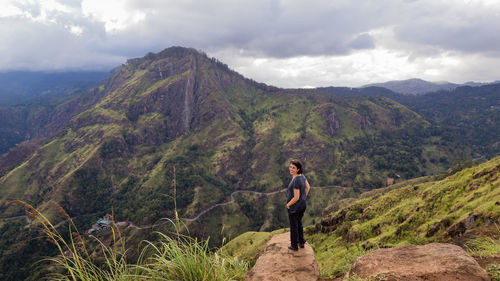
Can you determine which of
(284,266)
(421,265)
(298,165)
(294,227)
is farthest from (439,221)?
(284,266)

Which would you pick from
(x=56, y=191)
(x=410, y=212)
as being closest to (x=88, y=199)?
(x=56, y=191)

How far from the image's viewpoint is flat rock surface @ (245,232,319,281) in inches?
343

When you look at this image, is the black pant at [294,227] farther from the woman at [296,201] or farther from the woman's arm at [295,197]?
the woman's arm at [295,197]

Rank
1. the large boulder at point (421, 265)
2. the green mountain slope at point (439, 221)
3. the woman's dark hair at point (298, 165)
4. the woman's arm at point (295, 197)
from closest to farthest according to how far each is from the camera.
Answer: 1. the large boulder at point (421, 265)
2. the woman's arm at point (295, 197)
3. the woman's dark hair at point (298, 165)
4. the green mountain slope at point (439, 221)

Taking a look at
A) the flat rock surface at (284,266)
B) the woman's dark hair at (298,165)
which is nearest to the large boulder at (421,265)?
the flat rock surface at (284,266)

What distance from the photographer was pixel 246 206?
19850 cm

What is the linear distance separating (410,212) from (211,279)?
117 feet

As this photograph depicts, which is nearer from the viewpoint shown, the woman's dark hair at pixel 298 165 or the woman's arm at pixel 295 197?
the woman's arm at pixel 295 197

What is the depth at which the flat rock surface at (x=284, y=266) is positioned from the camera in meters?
8.70

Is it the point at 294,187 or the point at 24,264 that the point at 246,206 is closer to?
the point at 24,264

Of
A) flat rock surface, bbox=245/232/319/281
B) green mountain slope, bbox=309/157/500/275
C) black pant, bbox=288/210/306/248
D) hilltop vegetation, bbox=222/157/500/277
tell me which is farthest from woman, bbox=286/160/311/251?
green mountain slope, bbox=309/157/500/275

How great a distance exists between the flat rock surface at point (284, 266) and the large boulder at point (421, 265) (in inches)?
61.7

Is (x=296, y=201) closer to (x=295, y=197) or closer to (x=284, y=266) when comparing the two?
(x=295, y=197)

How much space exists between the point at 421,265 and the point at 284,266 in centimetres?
464
